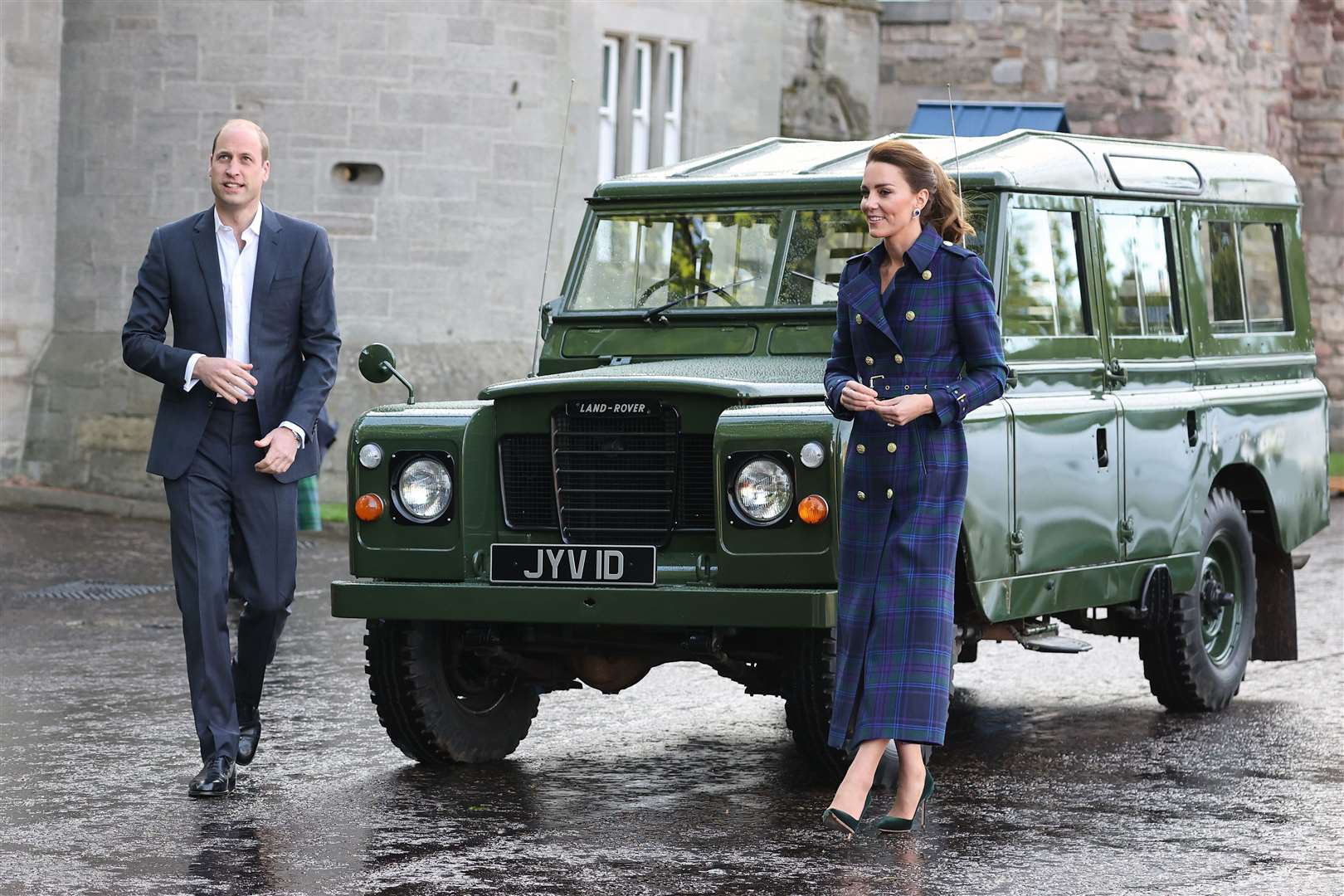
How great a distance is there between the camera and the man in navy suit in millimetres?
7176

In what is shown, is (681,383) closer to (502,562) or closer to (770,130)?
(502,562)

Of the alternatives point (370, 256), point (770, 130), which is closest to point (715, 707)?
point (370, 256)

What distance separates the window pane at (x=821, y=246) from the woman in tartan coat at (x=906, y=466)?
6.08ft

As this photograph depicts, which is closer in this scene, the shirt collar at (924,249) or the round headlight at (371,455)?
the shirt collar at (924,249)

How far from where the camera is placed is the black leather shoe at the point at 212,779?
7160 mm

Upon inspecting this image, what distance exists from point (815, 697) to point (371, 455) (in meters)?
1.70

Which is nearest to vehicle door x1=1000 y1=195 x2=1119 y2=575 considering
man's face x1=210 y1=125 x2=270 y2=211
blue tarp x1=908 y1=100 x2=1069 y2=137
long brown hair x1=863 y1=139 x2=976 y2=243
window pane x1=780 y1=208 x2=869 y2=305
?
window pane x1=780 y1=208 x2=869 y2=305

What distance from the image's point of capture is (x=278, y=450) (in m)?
7.16

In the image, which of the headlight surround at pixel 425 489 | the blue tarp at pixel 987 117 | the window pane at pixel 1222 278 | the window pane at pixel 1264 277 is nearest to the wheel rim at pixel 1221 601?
the window pane at pixel 1222 278

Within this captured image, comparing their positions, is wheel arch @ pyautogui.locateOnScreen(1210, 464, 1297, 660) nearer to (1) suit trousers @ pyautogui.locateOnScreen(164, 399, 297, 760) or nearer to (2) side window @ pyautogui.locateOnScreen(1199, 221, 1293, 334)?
(2) side window @ pyautogui.locateOnScreen(1199, 221, 1293, 334)

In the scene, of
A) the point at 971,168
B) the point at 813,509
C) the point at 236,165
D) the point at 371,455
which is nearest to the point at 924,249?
the point at 813,509

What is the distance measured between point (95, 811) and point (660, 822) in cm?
167

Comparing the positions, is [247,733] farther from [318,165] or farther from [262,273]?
[318,165]

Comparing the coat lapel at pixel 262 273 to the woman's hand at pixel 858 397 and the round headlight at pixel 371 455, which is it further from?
the woman's hand at pixel 858 397
